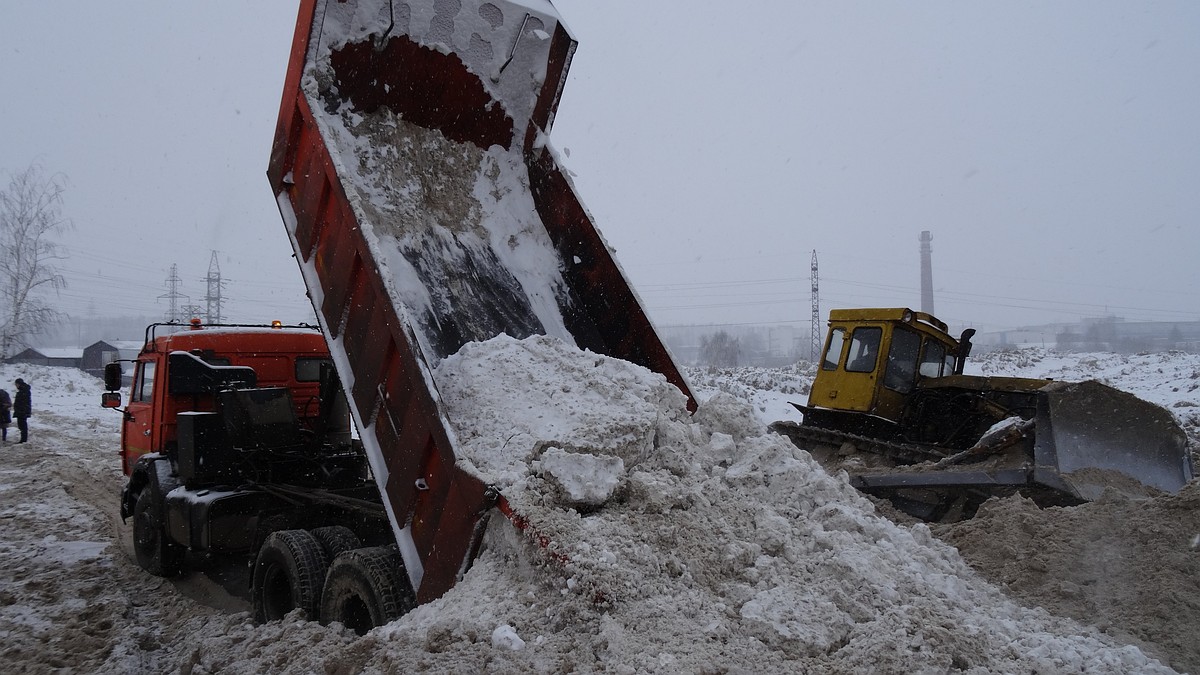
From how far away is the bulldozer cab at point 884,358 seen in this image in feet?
28.5

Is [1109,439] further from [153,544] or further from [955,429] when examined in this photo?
[153,544]

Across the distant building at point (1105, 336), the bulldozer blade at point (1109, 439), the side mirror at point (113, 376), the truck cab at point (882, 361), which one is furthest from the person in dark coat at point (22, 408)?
the distant building at point (1105, 336)

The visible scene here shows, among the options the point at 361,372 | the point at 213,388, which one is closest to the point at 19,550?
the point at 213,388

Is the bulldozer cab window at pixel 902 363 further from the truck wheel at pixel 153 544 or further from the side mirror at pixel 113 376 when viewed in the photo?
the side mirror at pixel 113 376

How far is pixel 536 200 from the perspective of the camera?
5660mm

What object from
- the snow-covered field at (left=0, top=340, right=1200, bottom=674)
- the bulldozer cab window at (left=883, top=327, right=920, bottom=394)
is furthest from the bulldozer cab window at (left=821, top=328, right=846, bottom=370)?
the snow-covered field at (left=0, top=340, right=1200, bottom=674)

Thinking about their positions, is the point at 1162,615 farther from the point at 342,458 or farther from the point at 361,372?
the point at 342,458

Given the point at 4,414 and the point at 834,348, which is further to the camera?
the point at 4,414

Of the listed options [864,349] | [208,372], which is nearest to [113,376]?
[208,372]

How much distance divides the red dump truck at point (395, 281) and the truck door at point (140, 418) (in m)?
0.28

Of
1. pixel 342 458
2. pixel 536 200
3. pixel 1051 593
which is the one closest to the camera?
pixel 1051 593

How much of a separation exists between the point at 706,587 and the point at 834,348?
6894 millimetres

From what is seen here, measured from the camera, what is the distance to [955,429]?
8.07 m

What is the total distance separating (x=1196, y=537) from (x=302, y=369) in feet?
22.1
